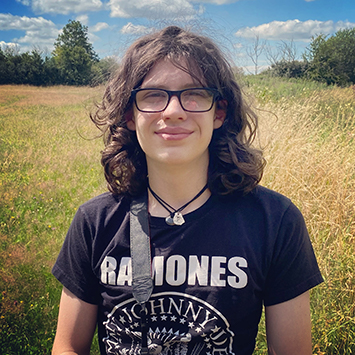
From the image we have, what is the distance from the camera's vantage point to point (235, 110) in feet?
4.59

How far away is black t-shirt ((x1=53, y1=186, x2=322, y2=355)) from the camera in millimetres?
1124

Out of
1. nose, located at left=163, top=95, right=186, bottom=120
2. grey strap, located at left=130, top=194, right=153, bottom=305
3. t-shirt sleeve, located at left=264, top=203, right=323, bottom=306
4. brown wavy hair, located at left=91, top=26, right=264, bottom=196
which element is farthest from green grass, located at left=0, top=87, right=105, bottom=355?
t-shirt sleeve, located at left=264, top=203, right=323, bottom=306

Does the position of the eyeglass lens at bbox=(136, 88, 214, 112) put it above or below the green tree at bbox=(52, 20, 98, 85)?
below

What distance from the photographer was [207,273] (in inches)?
44.5

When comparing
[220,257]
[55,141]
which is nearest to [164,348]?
[220,257]

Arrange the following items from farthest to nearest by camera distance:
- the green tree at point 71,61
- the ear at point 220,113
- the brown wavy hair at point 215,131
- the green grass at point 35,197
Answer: the green tree at point 71,61 → the green grass at point 35,197 → the ear at point 220,113 → the brown wavy hair at point 215,131

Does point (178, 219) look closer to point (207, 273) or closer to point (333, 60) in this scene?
point (207, 273)

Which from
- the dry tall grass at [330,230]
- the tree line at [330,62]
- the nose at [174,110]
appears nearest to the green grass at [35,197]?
the nose at [174,110]

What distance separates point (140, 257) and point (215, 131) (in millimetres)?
662

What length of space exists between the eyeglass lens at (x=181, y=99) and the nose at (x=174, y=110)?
0.05 feet

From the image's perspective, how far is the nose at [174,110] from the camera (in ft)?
3.77

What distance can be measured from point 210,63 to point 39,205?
94.4 inches

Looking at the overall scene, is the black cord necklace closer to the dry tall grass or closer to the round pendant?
the round pendant

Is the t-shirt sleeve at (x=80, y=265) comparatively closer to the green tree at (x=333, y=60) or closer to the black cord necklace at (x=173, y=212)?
the black cord necklace at (x=173, y=212)
